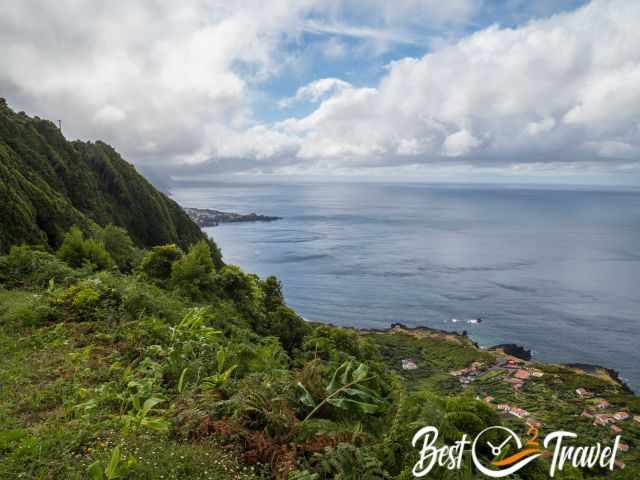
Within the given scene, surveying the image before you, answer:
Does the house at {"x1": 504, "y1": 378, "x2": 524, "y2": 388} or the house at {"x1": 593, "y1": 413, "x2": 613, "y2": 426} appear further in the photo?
the house at {"x1": 504, "y1": 378, "x2": 524, "y2": 388}

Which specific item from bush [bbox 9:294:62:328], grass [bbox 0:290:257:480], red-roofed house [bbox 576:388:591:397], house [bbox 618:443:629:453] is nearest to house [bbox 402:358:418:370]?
red-roofed house [bbox 576:388:591:397]

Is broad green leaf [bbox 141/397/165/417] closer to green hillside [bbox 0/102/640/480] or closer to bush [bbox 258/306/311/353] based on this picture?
green hillside [bbox 0/102/640/480]

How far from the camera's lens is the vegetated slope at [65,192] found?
21859 mm

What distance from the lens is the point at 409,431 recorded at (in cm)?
469

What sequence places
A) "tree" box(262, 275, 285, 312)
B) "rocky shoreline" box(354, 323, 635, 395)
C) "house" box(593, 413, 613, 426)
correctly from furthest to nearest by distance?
1. "rocky shoreline" box(354, 323, 635, 395)
2. "house" box(593, 413, 613, 426)
3. "tree" box(262, 275, 285, 312)

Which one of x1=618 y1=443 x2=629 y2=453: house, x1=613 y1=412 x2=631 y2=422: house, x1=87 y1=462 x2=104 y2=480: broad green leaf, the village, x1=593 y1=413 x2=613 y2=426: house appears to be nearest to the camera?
x1=87 y1=462 x2=104 y2=480: broad green leaf

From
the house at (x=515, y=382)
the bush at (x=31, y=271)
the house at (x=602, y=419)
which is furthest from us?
the house at (x=515, y=382)

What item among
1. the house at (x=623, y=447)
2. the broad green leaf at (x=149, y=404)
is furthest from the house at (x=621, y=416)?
the broad green leaf at (x=149, y=404)

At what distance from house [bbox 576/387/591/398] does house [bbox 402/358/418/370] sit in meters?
18.0

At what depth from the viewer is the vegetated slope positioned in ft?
71.7

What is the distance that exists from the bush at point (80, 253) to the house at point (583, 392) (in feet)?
163

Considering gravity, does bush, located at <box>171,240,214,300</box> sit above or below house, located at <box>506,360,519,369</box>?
above

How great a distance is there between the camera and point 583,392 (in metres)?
44.4

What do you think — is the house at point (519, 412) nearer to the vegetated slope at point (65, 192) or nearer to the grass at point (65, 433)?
the grass at point (65, 433)
